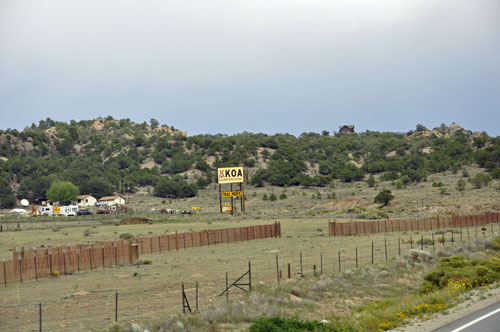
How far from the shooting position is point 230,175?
112 metres

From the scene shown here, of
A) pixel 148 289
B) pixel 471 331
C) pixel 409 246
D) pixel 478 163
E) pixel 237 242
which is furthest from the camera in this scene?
pixel 478 163

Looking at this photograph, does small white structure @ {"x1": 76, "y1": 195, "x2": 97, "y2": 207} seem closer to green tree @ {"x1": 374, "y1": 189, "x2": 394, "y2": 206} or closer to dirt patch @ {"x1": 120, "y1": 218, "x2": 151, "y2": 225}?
dirt patch @ {"x1": 120, "y1": 218, "x2": 151, "y2": 225}

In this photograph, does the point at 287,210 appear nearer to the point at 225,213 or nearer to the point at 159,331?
the point at 225,213

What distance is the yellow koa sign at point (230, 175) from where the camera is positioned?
4398 inches

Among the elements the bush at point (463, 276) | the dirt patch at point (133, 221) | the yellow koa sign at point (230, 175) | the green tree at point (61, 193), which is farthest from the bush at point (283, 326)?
the green tree at point (61, 193)

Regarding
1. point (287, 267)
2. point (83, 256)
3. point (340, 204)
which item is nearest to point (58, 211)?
point (340, 204)

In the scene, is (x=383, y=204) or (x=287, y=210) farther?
(x=287, y=210)

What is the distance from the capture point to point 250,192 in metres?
162

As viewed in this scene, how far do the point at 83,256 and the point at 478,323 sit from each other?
3175 cm

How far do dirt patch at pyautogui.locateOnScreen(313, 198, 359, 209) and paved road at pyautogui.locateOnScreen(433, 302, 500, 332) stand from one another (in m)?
97.0

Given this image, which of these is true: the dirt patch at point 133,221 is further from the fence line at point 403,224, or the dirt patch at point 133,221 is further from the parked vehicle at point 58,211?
the fence line at point 403,224

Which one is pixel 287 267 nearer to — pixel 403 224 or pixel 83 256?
pixel 83 256

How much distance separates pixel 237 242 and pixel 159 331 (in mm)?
42814

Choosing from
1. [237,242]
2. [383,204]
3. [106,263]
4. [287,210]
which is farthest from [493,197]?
[106,263]
